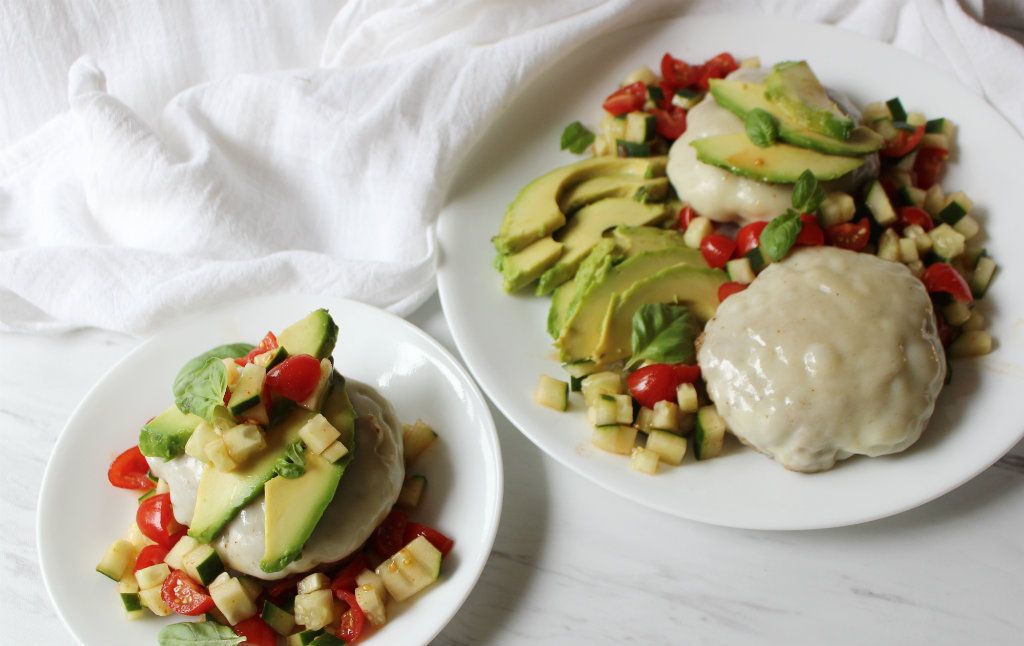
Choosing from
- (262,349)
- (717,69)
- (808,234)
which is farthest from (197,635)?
(717,69)

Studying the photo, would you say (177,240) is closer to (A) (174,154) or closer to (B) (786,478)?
(A) (174,154)

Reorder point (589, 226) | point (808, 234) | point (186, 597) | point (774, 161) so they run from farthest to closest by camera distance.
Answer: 1. point (589, 226)
2. point (774, 161)
3. point (808, 234)
4. point (186, 597)

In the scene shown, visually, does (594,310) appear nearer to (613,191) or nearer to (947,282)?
(613,191)

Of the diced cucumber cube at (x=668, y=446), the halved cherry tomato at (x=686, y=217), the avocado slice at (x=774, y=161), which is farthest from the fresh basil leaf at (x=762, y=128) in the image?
the diced cucumber cube at (x=668, y=446)

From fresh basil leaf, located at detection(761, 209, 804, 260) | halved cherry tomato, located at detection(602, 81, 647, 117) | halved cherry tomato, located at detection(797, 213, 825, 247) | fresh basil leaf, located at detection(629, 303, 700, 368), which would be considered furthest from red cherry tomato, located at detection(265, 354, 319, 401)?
halved cherry tomato, located at detection(602, 81, 647, 117)

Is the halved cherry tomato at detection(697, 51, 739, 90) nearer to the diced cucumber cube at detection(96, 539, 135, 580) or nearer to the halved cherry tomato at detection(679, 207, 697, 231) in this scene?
the halved cherry tomato at detection(679, 207, 697, 231)

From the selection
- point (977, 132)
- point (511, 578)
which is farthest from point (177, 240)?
point (977, 132)
